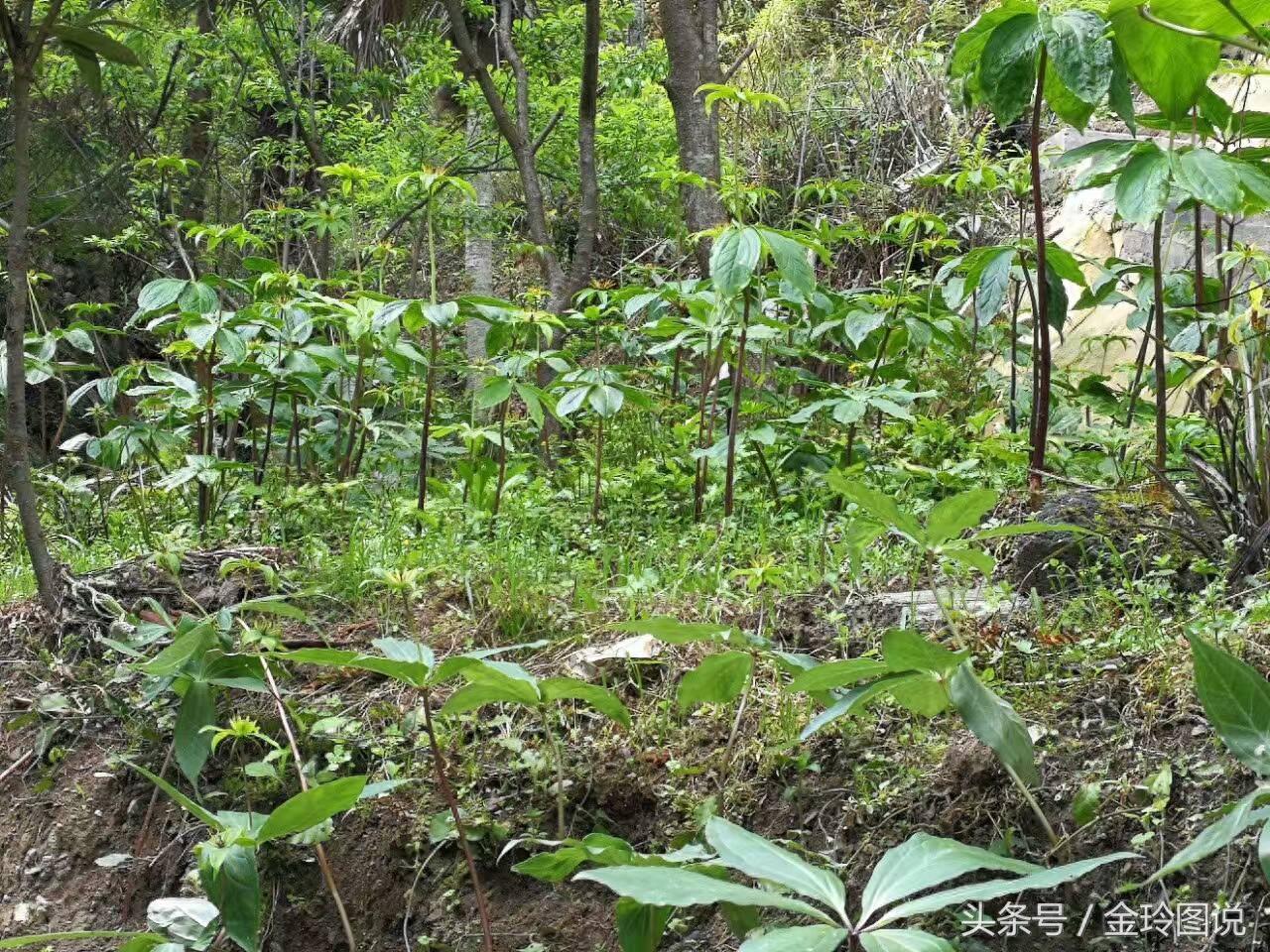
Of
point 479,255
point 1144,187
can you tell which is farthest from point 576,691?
point 479,255

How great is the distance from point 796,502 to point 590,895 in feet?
5.71

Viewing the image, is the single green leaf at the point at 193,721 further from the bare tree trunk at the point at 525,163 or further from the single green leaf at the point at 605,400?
the bare tree trunk at the point at 525,163

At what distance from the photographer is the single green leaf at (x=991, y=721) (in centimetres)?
167

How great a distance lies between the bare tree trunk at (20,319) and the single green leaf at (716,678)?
179 cm

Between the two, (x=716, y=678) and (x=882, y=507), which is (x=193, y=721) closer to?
(x=716, y=678)

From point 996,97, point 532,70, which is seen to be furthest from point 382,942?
point 532,70

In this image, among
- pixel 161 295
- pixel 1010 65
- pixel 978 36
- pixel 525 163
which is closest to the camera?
pixel 1010 65

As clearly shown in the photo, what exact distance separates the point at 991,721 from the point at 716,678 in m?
0.39

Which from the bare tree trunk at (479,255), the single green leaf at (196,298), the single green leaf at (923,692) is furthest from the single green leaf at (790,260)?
the bare tree trunk at (479,255)

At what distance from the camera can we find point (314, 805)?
5.39ft

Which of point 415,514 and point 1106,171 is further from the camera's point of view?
point 415,514

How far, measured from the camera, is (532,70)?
7.63m

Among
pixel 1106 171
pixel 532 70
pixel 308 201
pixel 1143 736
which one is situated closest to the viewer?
pixel 1143 736

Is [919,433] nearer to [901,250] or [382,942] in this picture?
[382,942]
